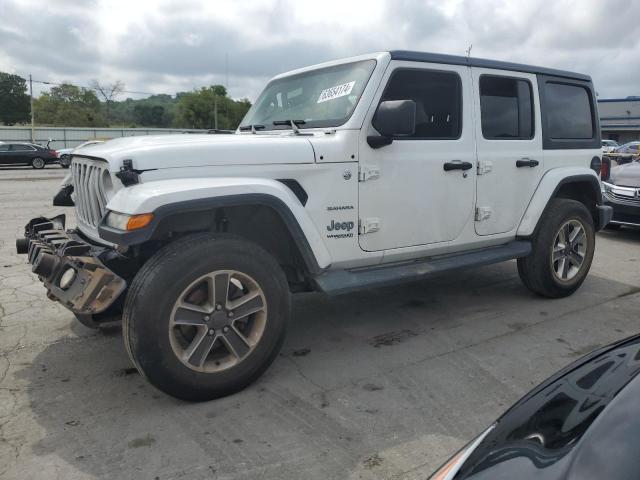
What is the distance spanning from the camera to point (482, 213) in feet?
14.8

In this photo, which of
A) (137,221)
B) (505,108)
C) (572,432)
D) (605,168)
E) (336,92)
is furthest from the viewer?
(605,168)

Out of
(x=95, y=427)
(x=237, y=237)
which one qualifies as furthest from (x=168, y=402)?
(x=237, y=237)

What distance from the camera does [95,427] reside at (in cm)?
293

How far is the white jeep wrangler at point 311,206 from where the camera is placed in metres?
3.00

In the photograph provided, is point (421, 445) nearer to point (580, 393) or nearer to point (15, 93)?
point (580, 393)

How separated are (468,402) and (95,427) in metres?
2.08

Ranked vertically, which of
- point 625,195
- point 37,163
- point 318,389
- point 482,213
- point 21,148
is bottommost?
point 318,389

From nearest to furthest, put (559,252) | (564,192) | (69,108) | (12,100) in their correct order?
(559,252) < (564,192) < (69,108) < (12,100)

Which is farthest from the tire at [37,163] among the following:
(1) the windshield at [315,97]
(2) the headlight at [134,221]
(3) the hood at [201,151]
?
(2) the headlight at [134,221]

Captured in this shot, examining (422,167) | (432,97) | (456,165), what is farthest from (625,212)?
(422,167)

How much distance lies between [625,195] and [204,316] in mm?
7464

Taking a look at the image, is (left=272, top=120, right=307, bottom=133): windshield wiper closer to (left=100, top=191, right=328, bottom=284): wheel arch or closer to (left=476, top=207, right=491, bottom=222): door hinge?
(left=100, top=191, right=328, bottom=284): wheel arch

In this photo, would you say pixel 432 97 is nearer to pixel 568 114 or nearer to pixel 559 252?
pixel 568 114

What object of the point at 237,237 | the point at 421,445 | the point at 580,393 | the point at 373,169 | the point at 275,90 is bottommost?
the point at 421,445
